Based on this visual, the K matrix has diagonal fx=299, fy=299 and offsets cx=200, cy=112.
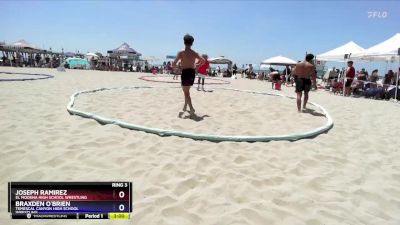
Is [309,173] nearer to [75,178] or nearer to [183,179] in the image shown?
[183,179]

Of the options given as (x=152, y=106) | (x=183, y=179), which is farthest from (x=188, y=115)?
(x=183, y=179)

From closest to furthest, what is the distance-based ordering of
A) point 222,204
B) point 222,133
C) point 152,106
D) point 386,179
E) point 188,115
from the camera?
point 222,204 → point 386,179 → point 222,133 → point 188,115 → point 152,106

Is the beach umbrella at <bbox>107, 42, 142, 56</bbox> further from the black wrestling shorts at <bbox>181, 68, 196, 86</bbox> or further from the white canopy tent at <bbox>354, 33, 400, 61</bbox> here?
the black wrestling shorts at <bbox>181, 68, 196, 86</bbox>

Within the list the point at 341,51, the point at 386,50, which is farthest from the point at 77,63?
the point at 386,50

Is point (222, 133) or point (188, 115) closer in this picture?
point (222, 133)

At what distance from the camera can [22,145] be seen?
402 cm

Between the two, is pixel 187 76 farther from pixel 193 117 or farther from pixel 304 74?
pixel 304 74

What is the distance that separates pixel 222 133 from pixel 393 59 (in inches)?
501

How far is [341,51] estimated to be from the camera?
17.6m

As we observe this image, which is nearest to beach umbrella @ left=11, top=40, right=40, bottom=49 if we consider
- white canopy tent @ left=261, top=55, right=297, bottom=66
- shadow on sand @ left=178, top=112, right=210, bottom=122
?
white canopy tent @ left=261, top=55, right=297, bottom=66
